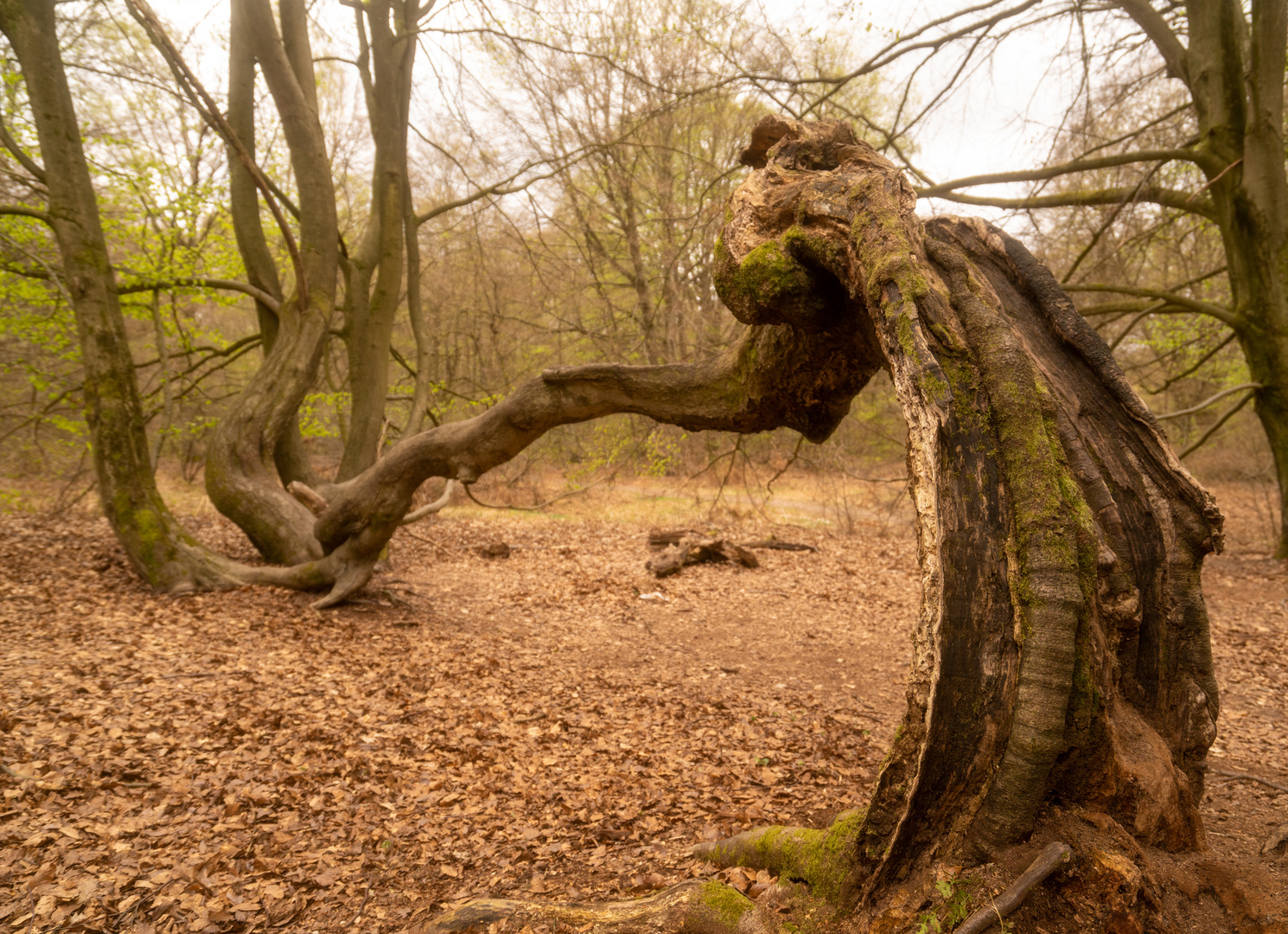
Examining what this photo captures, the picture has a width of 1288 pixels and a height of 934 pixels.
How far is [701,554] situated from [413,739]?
639 cm

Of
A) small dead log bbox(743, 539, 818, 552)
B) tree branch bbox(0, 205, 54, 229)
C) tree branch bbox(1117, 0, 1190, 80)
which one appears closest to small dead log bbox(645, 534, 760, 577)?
small dead log bbox(743, 539, 818, 552)

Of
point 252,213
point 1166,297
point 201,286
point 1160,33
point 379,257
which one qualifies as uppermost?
point 1160,33

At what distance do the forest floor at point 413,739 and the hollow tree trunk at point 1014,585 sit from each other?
0.56 metres

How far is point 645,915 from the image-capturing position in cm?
245

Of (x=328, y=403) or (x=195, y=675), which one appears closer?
(x=195, y=675)

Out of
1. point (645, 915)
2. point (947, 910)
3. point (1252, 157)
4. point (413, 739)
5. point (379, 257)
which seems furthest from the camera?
point (379, 257)

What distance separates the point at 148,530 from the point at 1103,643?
7.44 meters

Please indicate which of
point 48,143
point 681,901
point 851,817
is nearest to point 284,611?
point 48,143

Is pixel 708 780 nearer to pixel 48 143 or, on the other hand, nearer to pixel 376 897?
pixel 376 897

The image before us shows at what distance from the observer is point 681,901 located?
246cm

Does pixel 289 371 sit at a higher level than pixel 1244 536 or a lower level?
higher

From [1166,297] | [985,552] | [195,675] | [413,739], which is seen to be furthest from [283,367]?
[1166,297]

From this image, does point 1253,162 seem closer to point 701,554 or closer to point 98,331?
point 701,554

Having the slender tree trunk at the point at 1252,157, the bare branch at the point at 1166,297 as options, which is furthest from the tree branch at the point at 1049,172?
the bare branch at the point at 1166,297
